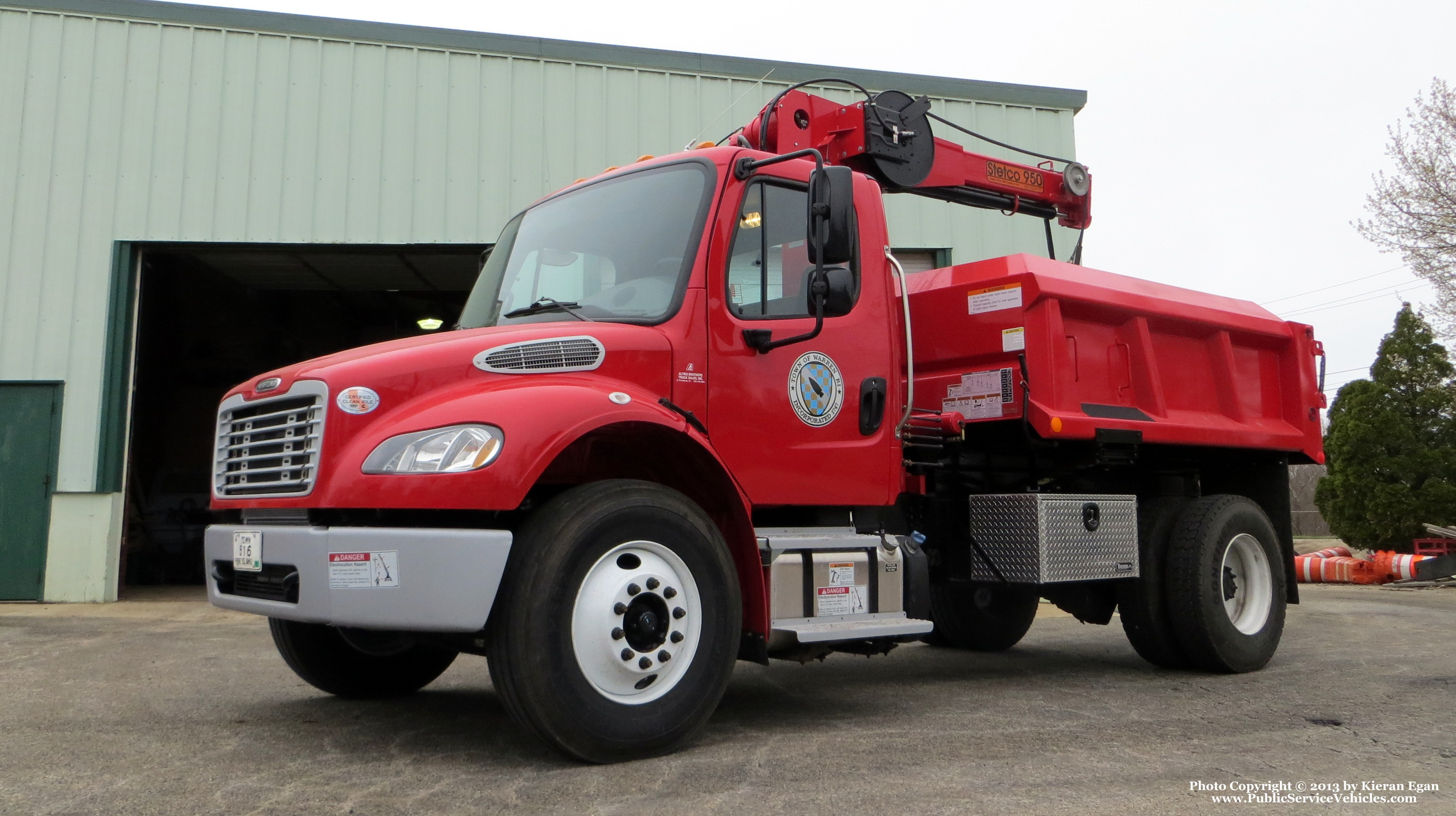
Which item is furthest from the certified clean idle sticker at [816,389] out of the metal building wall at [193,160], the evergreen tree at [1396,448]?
the evergreen tree at [1396,448]

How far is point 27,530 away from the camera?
473 inches

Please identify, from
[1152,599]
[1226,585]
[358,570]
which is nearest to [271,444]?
[358,570]

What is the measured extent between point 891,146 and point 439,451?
3.94 metres

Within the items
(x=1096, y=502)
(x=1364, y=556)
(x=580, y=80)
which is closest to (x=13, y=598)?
(x=580, y=80)

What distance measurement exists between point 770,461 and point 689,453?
52 cm

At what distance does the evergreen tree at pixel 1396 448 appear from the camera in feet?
61.1

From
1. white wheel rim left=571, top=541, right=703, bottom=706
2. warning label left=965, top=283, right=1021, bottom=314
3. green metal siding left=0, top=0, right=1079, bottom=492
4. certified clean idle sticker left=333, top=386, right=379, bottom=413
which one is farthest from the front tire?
green metal siding left=0, top=0, right=1079, bottom=492

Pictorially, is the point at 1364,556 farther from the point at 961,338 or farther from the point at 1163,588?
the point at 961,338

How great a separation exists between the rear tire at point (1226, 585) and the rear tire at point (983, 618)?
1257 mm

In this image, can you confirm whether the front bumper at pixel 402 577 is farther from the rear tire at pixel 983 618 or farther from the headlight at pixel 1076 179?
the headlight at pixel 1076 179

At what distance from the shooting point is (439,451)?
409cm

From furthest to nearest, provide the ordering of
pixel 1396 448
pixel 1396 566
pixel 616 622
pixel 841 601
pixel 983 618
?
pixel 1396 448 < pixel 1396 566 < pixel 983 618 < pixel 841 601 < pixel 616 622

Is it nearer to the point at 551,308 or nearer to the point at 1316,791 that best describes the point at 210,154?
the point at 551,308

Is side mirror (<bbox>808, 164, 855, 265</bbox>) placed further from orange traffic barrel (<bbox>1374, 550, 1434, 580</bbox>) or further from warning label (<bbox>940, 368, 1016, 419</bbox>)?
orange traffic barrel (<bbox>1374, 550, 1434, 580</bbox>)
